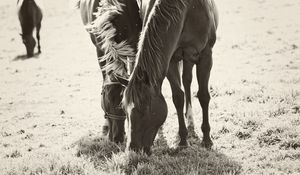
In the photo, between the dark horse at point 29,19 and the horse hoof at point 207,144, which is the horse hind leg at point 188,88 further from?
the dark horse at point 29,19

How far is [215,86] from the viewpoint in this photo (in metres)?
8.02

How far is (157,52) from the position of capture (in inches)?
158

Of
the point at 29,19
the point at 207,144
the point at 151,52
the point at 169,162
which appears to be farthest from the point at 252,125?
the point at 29,19

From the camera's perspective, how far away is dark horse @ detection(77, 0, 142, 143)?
4086mm

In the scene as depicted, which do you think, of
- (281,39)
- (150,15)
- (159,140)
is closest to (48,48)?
(281,39)

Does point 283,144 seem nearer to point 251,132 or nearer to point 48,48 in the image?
point 251,132

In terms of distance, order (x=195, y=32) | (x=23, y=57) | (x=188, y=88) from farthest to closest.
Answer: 1. (x=23, y=57)
2. (x=188, y=88)
3. (x=195, y=32)

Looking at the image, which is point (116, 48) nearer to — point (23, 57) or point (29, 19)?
point (23, 57)

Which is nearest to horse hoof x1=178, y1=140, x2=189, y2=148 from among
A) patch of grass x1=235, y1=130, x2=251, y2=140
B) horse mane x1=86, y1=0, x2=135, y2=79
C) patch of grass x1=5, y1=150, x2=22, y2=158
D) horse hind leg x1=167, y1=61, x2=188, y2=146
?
horse hind leg x1=167, y1=61, x2=188, y2=146

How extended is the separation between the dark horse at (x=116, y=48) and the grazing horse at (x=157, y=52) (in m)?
0.20

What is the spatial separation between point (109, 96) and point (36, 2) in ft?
39.1

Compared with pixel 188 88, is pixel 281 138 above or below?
below

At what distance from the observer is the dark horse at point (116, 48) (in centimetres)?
409

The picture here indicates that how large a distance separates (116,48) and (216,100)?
3499mm
